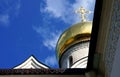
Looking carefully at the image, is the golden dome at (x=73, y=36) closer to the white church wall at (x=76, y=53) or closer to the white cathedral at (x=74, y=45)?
the white cathedral at (x=74, y=45)

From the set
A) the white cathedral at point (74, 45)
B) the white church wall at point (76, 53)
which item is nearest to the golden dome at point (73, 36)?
the white cathedral at point (74, 45)

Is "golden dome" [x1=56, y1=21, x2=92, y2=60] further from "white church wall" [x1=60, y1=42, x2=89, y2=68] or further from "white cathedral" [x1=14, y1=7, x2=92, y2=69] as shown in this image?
"white church wall" [x1=60, y1=42, x2=89, y2=68]

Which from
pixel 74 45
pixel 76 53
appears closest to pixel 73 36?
pixel 74 45

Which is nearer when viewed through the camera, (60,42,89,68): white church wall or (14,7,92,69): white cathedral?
(14,7,92,69): white cathedral

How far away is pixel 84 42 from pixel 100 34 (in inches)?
285

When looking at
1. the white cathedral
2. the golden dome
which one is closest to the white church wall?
the white cathedral

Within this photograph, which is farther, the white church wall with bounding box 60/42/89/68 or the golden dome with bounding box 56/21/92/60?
the white church wall with bounding box 60/42/89/68

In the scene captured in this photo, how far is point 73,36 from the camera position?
45.2ft

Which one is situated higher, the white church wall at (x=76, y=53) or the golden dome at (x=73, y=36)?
the golden dome at (x=73, y=36)

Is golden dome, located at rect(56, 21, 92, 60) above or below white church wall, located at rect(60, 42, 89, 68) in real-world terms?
above

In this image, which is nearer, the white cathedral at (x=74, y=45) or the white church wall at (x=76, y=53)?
the white cathedral at (x=74, y=45)

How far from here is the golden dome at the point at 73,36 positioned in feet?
45.2

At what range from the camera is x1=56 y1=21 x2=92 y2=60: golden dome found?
13.8 m

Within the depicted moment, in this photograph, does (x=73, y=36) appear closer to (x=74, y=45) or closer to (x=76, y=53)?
(x=74, y=45)
